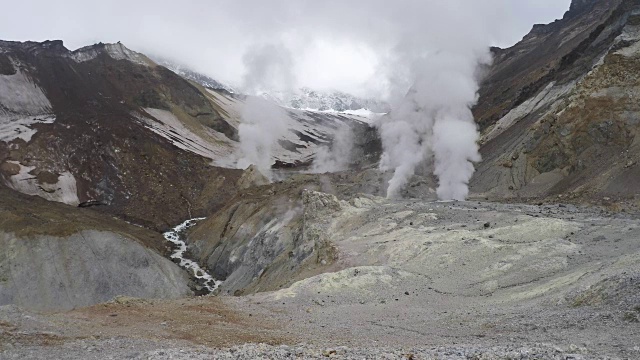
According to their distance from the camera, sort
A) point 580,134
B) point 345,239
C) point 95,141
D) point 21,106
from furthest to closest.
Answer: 1. point 21,106
2. point 95,141
3. point 580,134
4. point 345,239

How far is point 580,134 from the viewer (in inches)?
1622

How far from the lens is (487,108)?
8106 cm

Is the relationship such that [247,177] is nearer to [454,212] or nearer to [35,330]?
[454,212]

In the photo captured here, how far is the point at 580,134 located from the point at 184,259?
142 ft

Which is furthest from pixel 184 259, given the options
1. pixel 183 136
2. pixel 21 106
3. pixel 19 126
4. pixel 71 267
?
pixel 183 136

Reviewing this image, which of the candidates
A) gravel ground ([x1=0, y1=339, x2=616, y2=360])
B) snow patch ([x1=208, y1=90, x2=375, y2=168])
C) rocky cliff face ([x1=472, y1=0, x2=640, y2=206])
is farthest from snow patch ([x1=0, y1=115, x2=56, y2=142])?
gravel ground ([x1=0, y1=339, x2=616, y2=360])

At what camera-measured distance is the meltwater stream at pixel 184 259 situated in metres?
48.2

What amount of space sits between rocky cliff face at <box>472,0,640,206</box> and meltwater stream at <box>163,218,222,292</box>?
26.7 metres

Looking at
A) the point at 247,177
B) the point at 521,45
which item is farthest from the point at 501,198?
the point at 521,45

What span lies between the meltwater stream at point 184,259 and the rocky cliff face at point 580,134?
Result: 87.7ft

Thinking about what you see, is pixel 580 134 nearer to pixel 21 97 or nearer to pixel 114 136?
pixel 114 136

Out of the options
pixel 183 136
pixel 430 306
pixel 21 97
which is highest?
pixel 183 136

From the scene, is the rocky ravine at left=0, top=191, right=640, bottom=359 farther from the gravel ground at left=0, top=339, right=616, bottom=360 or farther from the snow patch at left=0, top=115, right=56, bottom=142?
the snow patch at left=0, top=115, right=56, bottom=142

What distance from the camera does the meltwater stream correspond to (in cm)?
4822
